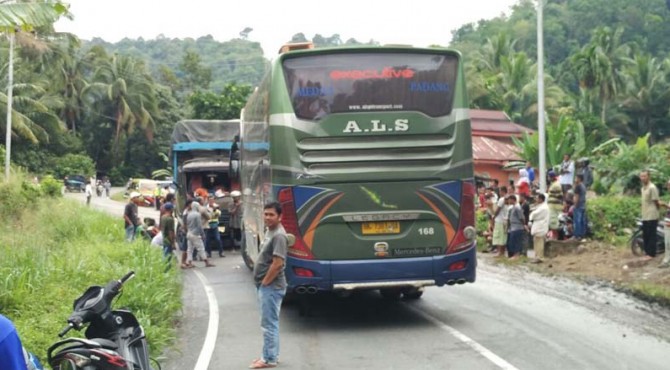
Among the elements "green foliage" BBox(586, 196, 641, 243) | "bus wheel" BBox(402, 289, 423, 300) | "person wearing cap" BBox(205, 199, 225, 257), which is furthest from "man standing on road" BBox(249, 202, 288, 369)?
"person wearing cap" BBox(205, 199, 225, 257)

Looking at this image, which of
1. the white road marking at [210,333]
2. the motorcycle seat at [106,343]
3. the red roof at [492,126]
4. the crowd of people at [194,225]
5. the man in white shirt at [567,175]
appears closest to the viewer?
the motorcycle seat at [106,343]

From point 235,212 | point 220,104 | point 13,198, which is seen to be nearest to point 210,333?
point 235,212

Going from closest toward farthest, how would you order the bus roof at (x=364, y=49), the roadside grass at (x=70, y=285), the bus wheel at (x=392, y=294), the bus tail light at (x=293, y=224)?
1. the roadside grass at (x=70, y=285)
2. the bus tail light at (x=293, y=224)
3. the bus roof at (x=364, y=49)
4. the bus wheel at (x=392, y=294)

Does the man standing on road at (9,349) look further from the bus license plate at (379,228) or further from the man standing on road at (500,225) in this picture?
the man standing on road at (500,225)

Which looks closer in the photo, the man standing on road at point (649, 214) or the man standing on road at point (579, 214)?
the man standing on road at point (649, 214)

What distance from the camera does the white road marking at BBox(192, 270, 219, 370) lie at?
9055 mm

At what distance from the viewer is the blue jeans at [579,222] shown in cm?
1920

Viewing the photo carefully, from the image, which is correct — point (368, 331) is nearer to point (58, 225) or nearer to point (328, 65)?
point (328, 65)

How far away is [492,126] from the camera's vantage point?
148ft

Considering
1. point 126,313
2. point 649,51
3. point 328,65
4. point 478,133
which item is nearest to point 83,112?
point 478,133

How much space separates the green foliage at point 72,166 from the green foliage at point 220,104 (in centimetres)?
998

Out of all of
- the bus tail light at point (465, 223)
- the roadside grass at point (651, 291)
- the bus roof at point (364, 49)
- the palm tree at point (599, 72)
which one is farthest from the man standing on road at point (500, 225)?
the palm tree at point (599, 72)

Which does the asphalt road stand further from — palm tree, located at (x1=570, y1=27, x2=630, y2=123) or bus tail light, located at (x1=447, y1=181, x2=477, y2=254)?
palm tree, located at (x1=570, y1=27, x2=630, y2=123)

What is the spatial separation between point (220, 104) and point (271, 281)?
49733mm
